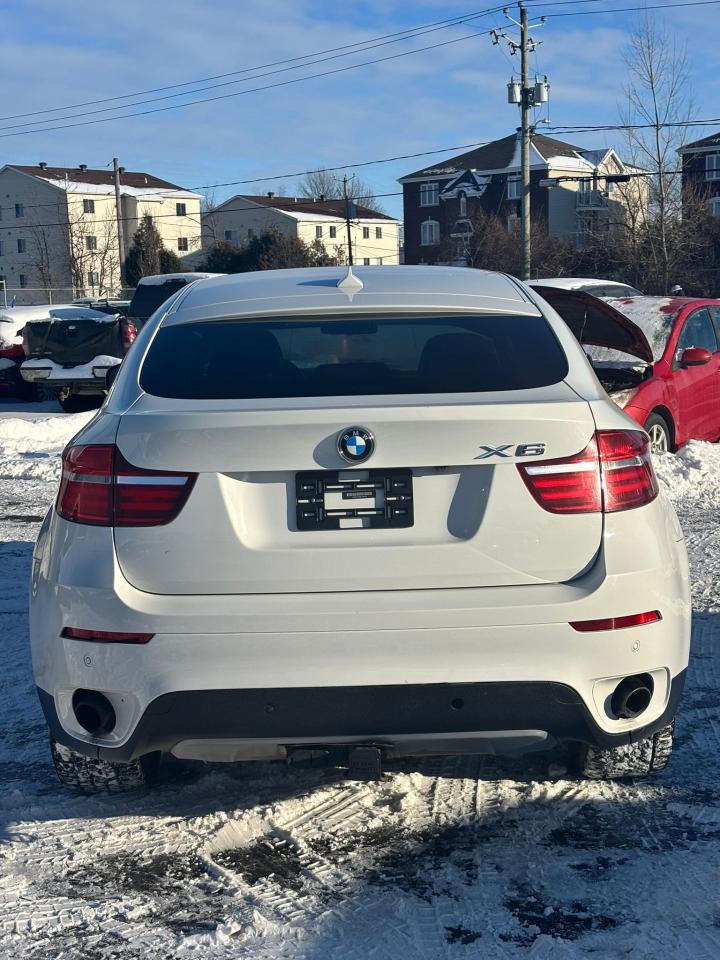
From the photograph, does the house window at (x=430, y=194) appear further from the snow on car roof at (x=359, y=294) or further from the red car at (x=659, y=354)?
the snow on car roof at (x=359, y=294)

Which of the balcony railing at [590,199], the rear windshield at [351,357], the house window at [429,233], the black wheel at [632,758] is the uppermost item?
the balcony railing at [590,199]

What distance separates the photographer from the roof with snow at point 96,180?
83.1 meters

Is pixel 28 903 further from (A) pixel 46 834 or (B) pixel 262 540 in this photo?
(B) pixel 262 540

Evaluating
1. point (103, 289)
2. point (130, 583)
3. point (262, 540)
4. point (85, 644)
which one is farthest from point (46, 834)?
point (103, 289)

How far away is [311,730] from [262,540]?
0.55 m

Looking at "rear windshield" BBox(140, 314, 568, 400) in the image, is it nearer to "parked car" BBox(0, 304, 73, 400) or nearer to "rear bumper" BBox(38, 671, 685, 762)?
"rear bumper" BBox(38, 671, 685, 762)

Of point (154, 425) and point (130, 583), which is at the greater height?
point (154, 425)

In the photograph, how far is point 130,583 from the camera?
3.08 metres

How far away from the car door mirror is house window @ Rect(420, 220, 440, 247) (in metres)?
62.4

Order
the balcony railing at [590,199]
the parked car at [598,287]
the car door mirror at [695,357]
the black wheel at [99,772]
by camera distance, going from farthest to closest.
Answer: the balcony railing at [590,199] → the parked car at [598,287] → the car door mirror at [695,357] → the black wheel at [99,772]

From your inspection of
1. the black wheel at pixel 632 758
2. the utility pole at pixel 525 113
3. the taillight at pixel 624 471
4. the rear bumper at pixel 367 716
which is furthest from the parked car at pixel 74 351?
the utility pole at pixel 525 113

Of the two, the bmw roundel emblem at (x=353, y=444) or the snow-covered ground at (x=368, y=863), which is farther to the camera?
the bmw roundel emblem at (x=353, y=444)

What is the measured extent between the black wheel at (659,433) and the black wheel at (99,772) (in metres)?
6.88

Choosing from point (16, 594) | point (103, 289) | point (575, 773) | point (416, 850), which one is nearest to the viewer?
point (416, 850)
